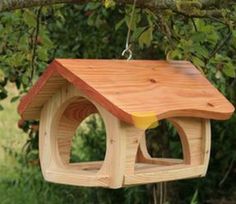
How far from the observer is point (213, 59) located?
309 cm

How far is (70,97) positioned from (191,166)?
0.47 m

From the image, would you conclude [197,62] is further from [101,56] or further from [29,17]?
[101,56]

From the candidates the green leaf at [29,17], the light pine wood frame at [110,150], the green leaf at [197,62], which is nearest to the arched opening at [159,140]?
the green leaf at [29,17]

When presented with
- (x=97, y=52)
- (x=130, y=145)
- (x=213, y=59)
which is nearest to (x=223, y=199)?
(x=97, y=52)

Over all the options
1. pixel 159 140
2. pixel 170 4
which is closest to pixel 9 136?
pixel 159 140

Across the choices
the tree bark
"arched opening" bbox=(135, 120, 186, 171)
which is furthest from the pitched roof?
"arched opening" bbox=(135, 120, 186, 171)

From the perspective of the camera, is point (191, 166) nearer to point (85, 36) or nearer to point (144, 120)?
point (144, 120)

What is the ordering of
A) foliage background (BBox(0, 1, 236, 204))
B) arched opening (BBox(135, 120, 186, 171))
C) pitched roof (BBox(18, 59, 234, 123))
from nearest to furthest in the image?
pitched roof (BBox(18, 59, 234, 123)), foliage background (BBox(0, 1, 236, 204)), arched opening (BBox(135, 120, 186, 171))

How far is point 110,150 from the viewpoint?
217 cm

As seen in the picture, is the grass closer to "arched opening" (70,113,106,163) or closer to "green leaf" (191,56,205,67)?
"arched opening" (70,113,106,163)

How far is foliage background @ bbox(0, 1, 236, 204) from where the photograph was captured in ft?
10.3

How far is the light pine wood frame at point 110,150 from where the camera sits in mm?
2154

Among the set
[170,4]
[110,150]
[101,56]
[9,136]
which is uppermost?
[101,56]

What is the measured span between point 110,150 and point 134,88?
0.65ft
